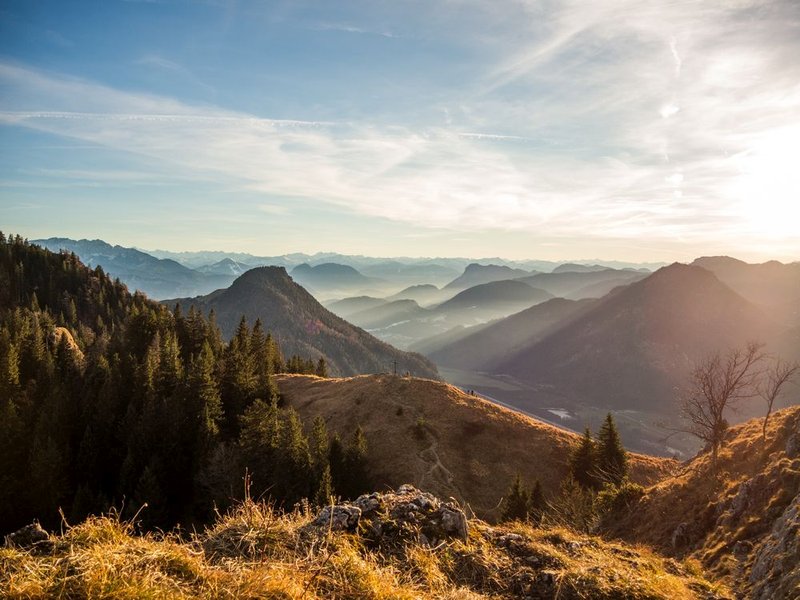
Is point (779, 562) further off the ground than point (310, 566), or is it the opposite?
point (310, 566)

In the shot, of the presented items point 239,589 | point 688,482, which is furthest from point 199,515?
point 239,589

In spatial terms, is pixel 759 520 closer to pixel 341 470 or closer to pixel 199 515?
pixel 341 470

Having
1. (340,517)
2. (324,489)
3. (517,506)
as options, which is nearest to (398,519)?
(340,517)

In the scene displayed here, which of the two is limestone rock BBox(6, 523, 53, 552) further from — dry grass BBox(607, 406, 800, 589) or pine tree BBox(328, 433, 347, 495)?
pine tree BBox(328, 433, 347, 495)

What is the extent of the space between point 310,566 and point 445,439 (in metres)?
66.6

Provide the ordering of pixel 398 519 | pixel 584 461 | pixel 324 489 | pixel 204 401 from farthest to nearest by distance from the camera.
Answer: pixel 204 401
pixel 584 461
pixel 324 489
pixel 398 519

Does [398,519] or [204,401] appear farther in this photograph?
[204,401]

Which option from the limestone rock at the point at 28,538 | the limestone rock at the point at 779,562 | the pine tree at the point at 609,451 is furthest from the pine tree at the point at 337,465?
the limestone rock at the point at 28,538

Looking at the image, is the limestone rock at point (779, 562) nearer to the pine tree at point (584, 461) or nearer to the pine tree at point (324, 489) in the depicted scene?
the pine tree at point (324, 489)

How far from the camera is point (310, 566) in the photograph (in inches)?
268

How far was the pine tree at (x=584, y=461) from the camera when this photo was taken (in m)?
52.8

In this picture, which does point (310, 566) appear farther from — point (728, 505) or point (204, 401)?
point (204, 401)

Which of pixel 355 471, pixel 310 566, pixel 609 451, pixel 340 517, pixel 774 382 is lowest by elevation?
pixel 355 471

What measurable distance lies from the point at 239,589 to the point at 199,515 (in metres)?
57.0
